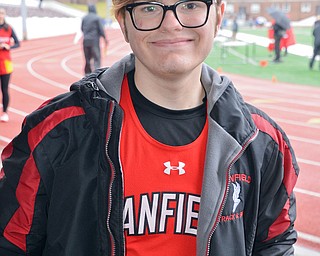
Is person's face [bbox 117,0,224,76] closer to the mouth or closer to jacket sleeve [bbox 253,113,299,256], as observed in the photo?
the mouth

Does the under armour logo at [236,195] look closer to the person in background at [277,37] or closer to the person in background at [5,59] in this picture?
the person in background at [5,59]

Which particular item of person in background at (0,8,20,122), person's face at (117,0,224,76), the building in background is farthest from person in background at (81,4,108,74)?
the building in background

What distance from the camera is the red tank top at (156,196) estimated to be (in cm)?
151

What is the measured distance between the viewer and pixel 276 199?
66.0 inches

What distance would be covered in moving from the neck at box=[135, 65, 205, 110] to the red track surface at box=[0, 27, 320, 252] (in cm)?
298

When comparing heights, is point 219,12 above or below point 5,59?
above

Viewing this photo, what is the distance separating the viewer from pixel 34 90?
11.1 metres

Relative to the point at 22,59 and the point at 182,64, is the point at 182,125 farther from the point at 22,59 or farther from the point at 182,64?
the point at 22,59

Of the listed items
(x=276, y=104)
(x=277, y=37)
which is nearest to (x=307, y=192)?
(x=276, y=104)

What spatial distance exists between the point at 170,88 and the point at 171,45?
0.13m

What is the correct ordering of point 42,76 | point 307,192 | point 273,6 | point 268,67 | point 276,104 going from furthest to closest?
point 273,6
point 268,67
point 42,76
point 276,104
point 307,192

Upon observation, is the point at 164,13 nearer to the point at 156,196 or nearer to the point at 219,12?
the point at 219,12

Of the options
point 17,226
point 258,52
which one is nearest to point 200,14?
point 17,226

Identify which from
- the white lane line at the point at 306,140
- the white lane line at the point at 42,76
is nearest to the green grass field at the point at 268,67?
the white lane line at the point at 42,76
